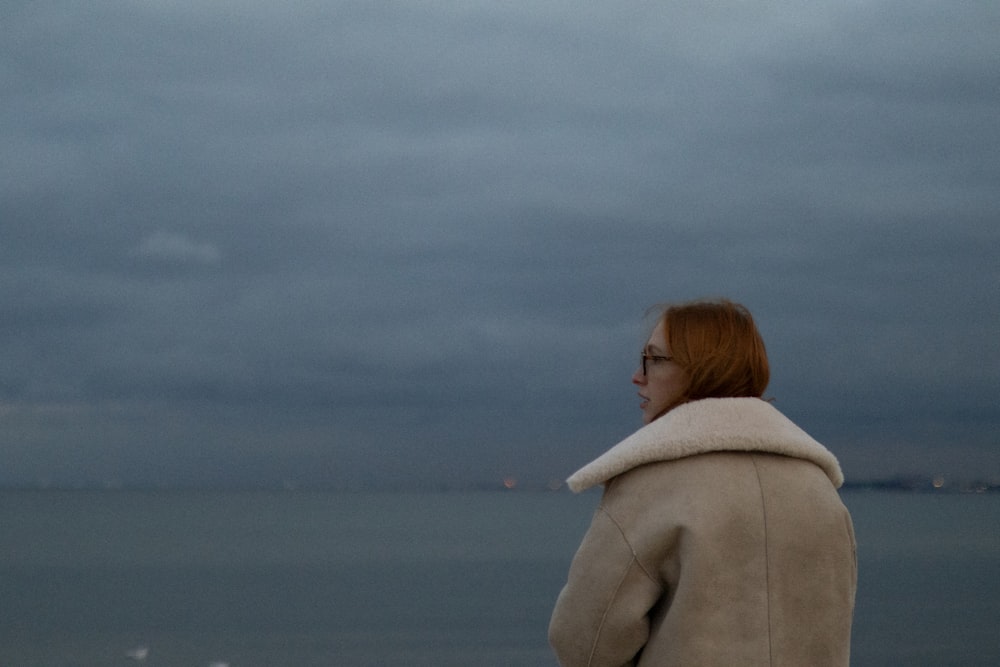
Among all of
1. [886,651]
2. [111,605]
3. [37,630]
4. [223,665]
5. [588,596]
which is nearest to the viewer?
[588,596]

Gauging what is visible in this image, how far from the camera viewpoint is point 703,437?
2.44 m

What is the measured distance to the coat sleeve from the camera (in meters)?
2.43

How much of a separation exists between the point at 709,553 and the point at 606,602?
0.22 metres

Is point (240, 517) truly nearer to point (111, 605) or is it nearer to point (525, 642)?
point (111, 605)

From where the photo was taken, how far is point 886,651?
Answer: 35.8m

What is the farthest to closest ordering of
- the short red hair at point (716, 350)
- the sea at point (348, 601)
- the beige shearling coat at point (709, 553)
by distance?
the sea at point (348, 601) < the short red hair at point (716, 350) < the beige shearling coat at point (709, 553)

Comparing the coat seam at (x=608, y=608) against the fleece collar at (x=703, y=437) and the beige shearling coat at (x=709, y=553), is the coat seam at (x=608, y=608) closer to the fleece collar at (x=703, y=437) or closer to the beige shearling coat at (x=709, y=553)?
the beige shearling coat at (x=709, y=553)

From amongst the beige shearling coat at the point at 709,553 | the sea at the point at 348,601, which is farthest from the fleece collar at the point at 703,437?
the sea at the point at 348,601

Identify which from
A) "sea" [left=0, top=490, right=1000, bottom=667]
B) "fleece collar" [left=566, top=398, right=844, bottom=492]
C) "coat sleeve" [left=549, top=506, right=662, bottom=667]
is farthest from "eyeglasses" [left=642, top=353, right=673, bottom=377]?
"sea" [left=0, top=490, right=1000, bottom=667]

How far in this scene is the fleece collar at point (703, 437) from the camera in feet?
8.01

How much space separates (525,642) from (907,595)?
2250 centimetres

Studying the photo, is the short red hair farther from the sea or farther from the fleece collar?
the sea

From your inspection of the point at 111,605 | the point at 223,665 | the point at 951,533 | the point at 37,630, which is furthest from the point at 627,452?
the point at 951,533

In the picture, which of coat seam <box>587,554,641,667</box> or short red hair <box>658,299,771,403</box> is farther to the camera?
short red hair <box>658,299,771,403</box>
